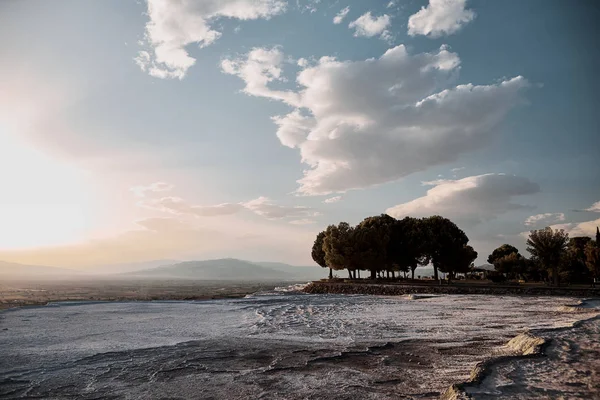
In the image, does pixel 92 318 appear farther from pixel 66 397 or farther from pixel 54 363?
pixel 66 397

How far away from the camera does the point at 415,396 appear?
33.7ft

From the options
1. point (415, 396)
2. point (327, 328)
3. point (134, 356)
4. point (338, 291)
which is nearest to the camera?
point (415, 396)

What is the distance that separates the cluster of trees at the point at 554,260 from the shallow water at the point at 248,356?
38.1 m

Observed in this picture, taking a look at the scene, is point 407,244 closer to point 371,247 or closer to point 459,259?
point 371,247

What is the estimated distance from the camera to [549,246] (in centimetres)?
5897

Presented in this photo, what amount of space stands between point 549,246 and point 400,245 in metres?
28.8

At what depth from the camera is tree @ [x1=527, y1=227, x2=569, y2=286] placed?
58.7 m

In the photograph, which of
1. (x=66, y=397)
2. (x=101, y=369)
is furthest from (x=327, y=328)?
(x=66, y=397)

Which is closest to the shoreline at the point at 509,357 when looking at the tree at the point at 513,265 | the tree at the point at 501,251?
the tree at the point at 513,265

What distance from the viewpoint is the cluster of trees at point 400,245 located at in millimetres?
78562

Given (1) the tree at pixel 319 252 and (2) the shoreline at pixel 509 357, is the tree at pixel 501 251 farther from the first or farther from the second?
(2) the shoreline at pixel 509 357

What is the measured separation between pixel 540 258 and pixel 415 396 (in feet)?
203

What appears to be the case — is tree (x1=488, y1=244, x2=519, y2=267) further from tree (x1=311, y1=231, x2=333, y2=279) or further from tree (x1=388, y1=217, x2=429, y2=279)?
tree (x1=311, y1=231, x2=333, y2=279)

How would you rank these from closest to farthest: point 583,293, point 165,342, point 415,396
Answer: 1. point 415,396
2. point 165,342
3. point 583,293
